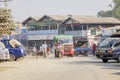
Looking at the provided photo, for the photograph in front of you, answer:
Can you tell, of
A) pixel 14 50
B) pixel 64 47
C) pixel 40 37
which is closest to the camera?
pixel 14 50

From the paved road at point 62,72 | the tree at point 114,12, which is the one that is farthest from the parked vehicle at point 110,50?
the tree at point 114,12

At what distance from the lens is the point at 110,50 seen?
32.4 m

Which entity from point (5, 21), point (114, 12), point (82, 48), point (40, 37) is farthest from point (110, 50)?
point (114, 12)

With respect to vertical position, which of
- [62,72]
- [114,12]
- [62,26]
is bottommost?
[62,72]

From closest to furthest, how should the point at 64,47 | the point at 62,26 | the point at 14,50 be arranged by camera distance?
1. the point at 14,50
2. the point at 64,47
3. the point at 62,26

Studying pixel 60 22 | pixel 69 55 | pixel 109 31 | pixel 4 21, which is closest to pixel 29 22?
pixel 60 22

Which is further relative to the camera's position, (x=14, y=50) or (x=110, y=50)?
(x=14, y=50)

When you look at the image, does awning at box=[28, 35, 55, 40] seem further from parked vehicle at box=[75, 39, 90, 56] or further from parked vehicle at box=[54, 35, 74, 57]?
parked vehicle at box=[54, 35, 74, 57]

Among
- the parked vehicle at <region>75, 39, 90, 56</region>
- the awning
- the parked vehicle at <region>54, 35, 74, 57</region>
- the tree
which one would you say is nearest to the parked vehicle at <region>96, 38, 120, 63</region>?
the parked vehicle at <region>54, 35, 74, 57</region>

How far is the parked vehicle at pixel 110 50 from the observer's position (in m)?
32.3

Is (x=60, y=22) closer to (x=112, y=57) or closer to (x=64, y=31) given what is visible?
(x=64, y=31)

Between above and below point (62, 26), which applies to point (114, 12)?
above

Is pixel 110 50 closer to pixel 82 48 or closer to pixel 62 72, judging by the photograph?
pixel 62 72

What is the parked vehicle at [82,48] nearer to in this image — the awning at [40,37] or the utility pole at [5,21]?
the utility pole at [5,21]
